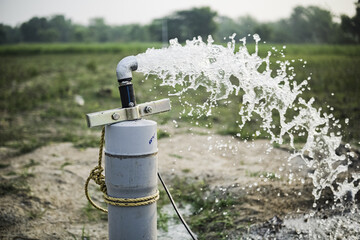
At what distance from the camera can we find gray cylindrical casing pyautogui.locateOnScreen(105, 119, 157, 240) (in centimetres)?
215

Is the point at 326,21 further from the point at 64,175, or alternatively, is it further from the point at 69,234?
the point at 69,234

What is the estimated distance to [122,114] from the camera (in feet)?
7.22

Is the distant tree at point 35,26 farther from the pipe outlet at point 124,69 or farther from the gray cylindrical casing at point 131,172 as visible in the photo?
the gray cylindrical casing at point 131,172

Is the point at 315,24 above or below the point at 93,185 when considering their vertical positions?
above

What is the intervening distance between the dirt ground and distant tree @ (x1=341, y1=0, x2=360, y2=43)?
2801 mm

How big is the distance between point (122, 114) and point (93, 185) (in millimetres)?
2233

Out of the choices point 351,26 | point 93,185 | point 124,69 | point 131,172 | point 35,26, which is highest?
point 35,26

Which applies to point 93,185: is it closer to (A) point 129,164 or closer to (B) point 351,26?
(A) point 129,164

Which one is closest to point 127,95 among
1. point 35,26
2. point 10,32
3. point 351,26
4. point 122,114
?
point 122,114

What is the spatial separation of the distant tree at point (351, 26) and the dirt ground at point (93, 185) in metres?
2.80

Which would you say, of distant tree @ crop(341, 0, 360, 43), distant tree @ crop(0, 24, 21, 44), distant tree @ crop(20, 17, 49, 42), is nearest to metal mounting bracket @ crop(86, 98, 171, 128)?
distant tree @ crop(20, 17, 49, 42)

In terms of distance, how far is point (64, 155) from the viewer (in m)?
5.31

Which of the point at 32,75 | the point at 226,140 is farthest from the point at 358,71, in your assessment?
the point at 32,75

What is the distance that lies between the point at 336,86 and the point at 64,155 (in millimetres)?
7731
